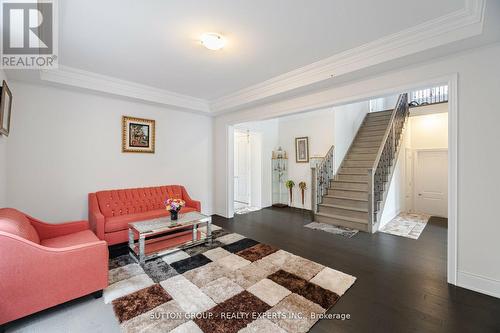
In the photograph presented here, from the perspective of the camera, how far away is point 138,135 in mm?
4453

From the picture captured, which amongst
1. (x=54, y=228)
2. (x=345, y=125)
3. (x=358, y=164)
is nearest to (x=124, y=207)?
(x=54, y=228)

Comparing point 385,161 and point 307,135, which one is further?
point 307,135

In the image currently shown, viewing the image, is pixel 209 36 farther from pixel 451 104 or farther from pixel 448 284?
pixel 448 284

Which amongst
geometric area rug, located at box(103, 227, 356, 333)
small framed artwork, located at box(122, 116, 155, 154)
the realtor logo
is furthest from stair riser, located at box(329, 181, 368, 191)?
the realtor logo

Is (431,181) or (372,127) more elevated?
(372,127)

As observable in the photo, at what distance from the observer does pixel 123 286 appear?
94.7 inches

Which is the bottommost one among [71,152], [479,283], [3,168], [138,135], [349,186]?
[479,283]

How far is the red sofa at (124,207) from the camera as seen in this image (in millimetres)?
3396

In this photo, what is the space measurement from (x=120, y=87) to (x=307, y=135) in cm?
488

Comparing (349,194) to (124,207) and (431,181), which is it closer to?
(431,181)

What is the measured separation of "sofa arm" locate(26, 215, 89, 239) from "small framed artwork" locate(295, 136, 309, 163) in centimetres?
541

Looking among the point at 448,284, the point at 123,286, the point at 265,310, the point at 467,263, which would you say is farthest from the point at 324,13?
the point at 123,286

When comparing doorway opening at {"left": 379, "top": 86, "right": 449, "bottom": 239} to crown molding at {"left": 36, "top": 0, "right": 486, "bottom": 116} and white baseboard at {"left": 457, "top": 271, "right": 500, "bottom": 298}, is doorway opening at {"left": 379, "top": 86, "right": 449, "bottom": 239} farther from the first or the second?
crown molding at {"left": 36, "top": 0, "right": 486, "bottom": 116}

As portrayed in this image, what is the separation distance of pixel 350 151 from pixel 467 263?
14.7 feet
